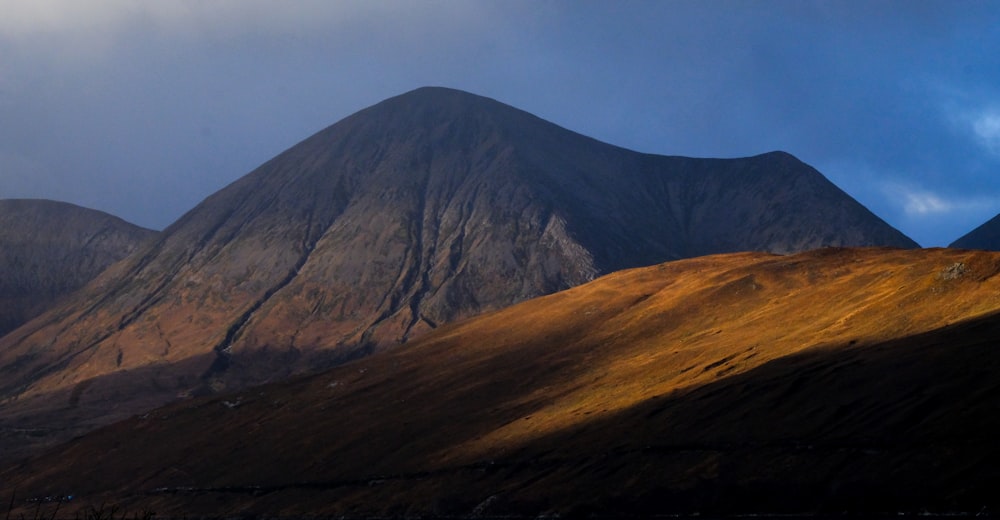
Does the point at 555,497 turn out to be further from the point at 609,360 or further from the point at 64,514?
the point at 64,514

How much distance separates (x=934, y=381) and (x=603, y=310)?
84.4 m

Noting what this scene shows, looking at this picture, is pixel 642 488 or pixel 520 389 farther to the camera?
pixel 520 389

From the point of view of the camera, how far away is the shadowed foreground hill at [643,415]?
198ft

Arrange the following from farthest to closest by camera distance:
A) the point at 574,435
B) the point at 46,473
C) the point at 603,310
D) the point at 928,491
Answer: the point at 603,310 → the point at 46,473 → the point at 574,435 → the point at 928,491

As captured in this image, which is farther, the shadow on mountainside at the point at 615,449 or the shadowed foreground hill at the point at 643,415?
the shadowed foreground hill at the point at 643,415

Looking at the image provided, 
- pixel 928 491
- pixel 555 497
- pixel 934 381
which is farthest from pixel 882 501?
pixel 555 497

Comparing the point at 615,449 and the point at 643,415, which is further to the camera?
the point at 643,415

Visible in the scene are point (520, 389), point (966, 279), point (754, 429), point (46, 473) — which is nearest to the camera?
point (754, 429)

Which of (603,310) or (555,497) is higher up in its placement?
(603,310)

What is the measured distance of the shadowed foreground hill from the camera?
60.2 metres

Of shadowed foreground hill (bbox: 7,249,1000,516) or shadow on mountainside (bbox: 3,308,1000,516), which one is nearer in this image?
shadow on mountainside (bbox: 3,308,1000,516)

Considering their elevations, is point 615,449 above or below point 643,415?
below

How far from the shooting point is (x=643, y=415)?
83.4 metres

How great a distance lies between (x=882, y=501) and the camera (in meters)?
52.5
